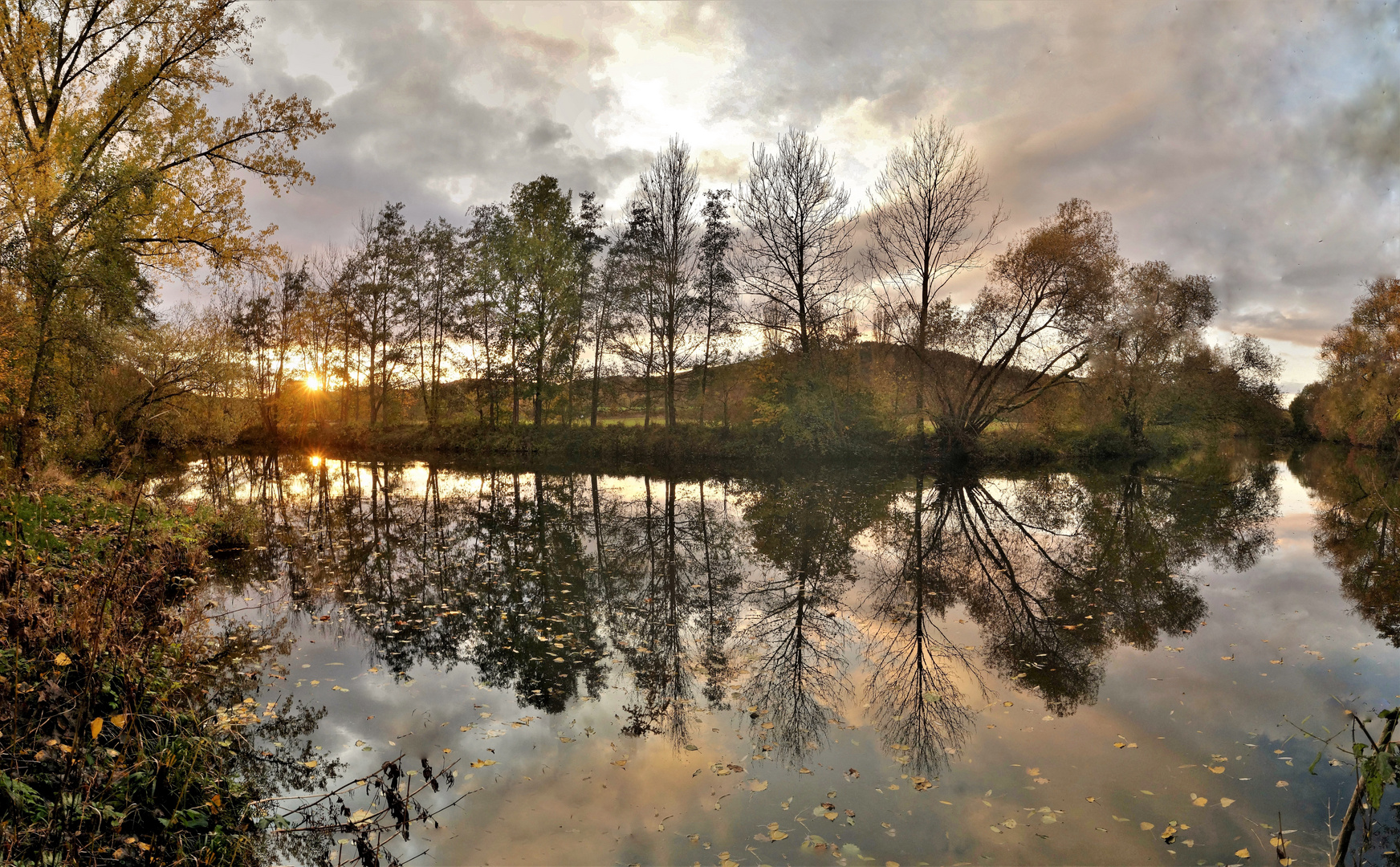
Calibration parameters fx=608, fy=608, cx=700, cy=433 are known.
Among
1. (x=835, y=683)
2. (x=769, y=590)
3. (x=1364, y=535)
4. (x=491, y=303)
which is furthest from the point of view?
(x=491, y=303)

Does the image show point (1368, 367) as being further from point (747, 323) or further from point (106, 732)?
point (106, 732)

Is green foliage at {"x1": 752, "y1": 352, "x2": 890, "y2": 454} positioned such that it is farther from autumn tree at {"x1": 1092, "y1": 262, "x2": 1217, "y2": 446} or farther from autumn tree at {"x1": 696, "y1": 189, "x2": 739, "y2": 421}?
autumn tree at {"x1": 1092, "y1": 262, "x2": 1217, "y2": 446}

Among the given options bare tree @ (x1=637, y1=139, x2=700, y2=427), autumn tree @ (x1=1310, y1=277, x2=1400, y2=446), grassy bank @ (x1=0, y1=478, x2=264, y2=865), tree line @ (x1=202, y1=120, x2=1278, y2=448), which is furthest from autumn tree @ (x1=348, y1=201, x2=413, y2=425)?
autumn tree @ (x1=1310, y1=277, x2=1400, y2=446)

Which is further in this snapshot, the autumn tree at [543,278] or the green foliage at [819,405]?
the autumn tree at [543,278]

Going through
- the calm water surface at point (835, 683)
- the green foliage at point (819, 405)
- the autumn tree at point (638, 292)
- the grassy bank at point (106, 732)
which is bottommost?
the calm water surface at point (835, 683)

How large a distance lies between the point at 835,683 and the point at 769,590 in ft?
10.4

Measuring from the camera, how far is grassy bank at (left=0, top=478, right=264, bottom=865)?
3.06 meters

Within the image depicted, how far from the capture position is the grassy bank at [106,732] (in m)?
3.06

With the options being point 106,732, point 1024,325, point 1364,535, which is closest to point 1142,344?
point 1024,325

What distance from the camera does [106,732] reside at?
3.94 meters

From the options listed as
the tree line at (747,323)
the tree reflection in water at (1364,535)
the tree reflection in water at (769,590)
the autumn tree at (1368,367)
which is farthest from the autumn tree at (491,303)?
the autumn tree at (1368,367)

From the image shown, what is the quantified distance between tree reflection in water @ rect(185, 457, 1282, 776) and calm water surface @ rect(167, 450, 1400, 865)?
59 millimetres

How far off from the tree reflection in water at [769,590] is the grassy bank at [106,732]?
1.94 metres

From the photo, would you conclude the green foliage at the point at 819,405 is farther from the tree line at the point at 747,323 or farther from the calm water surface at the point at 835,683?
the calm water surface at the point at 835,683
